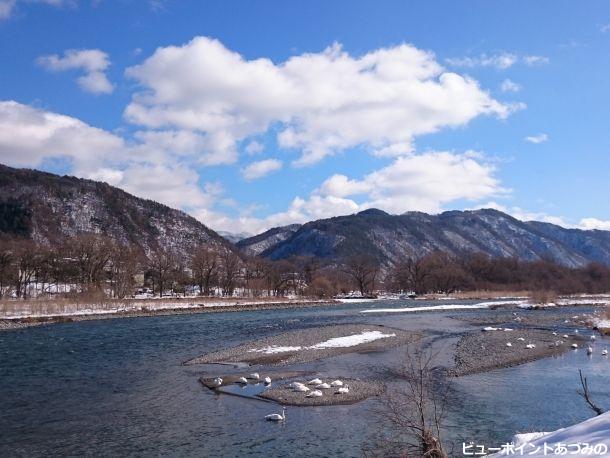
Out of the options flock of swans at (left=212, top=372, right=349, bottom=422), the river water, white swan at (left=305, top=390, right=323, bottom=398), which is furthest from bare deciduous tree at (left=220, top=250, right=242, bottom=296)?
white swan at (left=305, top=390, right=323, bottom=398)

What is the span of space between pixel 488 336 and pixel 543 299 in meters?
54.2

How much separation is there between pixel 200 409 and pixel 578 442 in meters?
13.2

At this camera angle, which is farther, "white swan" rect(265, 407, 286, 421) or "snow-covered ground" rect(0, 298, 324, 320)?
"snow-covered ground" rect(0, 298, 324, 320)

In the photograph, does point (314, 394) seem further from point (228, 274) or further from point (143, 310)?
point (228, 274)

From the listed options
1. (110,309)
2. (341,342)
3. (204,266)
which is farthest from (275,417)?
(204,266)

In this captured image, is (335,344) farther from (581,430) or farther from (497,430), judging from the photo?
(581,430)

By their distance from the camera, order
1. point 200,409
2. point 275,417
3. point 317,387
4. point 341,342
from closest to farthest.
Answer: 1. point 275,417
2. point 200,409
3. point 317,387
4. point 341,342

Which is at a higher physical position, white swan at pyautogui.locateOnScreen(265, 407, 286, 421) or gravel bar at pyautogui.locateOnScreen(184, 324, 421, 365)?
white swan at pyautogui.locateOnScreen(265, 407, 286, 421)

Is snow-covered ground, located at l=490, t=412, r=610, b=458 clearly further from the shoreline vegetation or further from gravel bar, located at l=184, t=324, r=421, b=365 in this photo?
the shoreline vegetation

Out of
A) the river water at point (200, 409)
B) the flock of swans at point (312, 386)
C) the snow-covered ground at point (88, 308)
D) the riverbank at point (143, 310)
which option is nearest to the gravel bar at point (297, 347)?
the river water at point (200, 409)

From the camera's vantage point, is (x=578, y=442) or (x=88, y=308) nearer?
(x=578, y=442)

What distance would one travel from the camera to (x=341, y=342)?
112 ft

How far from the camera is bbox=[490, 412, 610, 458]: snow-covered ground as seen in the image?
6.00m

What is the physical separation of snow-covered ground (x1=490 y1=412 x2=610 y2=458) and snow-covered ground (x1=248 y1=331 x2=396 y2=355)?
919 inches
